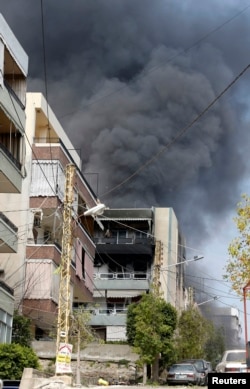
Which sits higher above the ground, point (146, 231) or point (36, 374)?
point (146, 231)

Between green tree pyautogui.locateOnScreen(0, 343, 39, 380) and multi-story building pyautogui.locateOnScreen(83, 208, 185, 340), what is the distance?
130 ft

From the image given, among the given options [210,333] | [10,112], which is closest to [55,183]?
[10,112]

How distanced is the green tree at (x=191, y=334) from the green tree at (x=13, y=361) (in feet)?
93.4

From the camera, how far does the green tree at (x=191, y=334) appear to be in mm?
61781

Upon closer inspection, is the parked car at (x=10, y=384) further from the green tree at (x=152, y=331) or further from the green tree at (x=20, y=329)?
the green tree at (x=152, y=331)

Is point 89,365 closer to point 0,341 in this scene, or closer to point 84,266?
point 84,266

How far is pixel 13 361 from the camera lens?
106 ft

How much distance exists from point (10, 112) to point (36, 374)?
45.7 feet

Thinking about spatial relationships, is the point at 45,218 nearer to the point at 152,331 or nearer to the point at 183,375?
the point at 152,331

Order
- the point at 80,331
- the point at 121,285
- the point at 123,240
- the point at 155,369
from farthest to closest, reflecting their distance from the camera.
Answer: the point at 123,240 < the point at 121,285 < the point at 155,369 < the point at 80,331

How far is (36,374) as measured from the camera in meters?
25.8

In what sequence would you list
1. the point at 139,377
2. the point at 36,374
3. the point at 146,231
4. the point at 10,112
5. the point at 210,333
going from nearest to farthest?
the point at 36,374 → the point at 10,112 → the point at 139,377 → the point at 210,333 → the point at 146,231

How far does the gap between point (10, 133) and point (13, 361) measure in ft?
36.6

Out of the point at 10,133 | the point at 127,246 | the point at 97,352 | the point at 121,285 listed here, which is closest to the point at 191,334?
the point at 121,285
